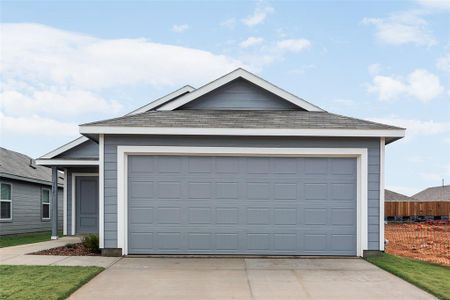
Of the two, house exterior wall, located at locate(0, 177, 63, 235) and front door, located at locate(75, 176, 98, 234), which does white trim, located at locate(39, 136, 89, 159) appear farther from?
house exterior wall, located at locate(0, 177, 63, 235)

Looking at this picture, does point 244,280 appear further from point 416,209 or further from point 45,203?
point 416,209

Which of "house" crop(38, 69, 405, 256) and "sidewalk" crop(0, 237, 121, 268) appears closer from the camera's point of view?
"sidewalk" crop(0, 237, 121, 268)

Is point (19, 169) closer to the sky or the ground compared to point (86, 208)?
closer to the sky

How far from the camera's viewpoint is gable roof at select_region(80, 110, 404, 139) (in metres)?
10.1

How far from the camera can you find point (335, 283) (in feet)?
25.8

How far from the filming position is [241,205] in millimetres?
10414

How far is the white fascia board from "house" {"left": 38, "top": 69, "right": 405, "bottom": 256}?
1.72 m

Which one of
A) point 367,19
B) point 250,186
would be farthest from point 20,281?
point 367,19

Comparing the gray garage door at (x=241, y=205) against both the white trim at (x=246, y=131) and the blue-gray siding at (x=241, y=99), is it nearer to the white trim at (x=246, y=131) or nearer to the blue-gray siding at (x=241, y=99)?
the white trim at (x=246, y=131)

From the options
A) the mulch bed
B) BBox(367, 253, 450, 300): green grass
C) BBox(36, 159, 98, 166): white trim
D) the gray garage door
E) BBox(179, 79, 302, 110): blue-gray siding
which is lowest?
the mulch bed

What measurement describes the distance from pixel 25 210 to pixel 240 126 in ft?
43.0

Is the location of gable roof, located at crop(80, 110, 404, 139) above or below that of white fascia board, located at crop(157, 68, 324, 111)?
below

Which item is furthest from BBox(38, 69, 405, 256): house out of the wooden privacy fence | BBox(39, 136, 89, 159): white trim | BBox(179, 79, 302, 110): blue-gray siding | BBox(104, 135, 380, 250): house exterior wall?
the wooden privacy fence

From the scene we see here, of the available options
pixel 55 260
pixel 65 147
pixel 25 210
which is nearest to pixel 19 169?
pixel 25 210
